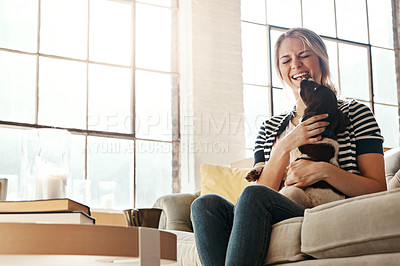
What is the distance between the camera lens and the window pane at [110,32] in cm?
443

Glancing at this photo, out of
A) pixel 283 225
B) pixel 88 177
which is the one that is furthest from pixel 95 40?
pixel 283 225

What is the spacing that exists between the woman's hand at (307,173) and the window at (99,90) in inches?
87.0

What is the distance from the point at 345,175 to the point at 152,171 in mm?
2689

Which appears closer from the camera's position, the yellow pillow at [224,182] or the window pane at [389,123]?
the yellow pillow at [224,182]

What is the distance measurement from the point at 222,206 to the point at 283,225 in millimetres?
247

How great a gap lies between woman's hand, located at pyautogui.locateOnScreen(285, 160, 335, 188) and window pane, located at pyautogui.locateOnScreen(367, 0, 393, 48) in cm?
411

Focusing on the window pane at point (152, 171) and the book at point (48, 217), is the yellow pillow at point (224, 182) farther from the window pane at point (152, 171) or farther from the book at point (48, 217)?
the book at point (48, 217)

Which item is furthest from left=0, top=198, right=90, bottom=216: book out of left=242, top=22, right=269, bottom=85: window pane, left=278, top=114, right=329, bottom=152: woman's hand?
left=242, top=22, right=269, bottom=85: window pane

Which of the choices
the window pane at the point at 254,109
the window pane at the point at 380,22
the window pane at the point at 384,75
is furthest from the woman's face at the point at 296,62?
the window pane at the point at 380,22

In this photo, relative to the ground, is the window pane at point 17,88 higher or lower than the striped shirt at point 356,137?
higher

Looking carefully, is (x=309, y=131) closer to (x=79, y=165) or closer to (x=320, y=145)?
(x=320, y=145)

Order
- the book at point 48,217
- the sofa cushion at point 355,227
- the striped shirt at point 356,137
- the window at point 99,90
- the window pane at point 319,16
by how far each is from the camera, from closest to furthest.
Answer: the book at point 48,217 → the sofa cushion at point 355,227 → the striped shirt at point 356,137 → the window at point 99,90 → the window pane at point 319,16

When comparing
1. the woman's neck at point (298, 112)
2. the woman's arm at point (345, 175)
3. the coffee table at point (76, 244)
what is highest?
the woman's neck at point (298, 112)

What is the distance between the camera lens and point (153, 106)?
4566 millimetres
